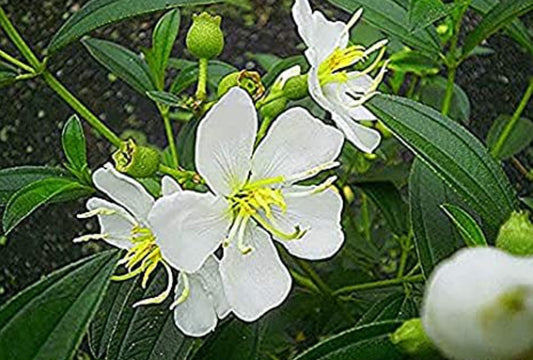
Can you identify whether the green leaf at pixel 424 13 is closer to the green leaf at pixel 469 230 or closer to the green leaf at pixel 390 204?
the green leaf at pixel 469 230

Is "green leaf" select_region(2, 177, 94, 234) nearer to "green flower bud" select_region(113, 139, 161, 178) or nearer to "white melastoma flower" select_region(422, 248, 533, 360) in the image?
"green flower bud" select_region(113, 139, 161, 178)

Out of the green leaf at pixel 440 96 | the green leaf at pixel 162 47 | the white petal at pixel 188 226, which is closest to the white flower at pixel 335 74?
Answer: the white petal at pixel 188 226

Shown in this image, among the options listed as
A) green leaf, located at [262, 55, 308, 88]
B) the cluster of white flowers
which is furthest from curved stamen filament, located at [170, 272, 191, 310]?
green leaf, located at [262, 55, 308, 88]

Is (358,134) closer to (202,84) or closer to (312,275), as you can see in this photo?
(202,84)

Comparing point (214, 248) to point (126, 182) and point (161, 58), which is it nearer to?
point (126, 182)

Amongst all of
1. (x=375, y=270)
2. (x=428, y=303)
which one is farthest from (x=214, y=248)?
(x=375, y=270)

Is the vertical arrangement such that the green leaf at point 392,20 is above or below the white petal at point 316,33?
below

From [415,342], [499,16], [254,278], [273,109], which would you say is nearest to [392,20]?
[499,16]
